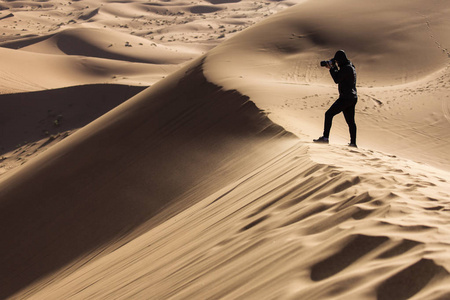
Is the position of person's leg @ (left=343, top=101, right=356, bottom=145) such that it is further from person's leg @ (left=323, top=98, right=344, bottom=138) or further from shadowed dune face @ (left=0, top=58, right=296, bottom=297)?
shadowed dune face @ (left=0, top=58, right=296, bottom=297)

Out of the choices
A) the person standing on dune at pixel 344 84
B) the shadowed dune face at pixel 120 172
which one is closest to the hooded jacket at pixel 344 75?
the person standing on dune at pixel 344 84

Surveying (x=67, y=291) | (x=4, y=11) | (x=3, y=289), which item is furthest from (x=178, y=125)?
(x=4, y=11)

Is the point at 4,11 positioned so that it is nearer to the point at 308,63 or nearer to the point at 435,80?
the point at 308,63

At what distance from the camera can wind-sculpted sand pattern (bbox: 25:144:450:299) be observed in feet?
8.13

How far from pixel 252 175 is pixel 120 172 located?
12.0 feet

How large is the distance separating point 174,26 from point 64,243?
45.0 meters

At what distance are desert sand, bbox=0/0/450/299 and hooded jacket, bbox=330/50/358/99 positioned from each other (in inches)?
29.2

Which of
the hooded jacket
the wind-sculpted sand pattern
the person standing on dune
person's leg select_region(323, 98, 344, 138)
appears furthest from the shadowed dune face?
the wind-sculpted sand pattern

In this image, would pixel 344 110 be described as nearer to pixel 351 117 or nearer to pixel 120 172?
pixel 351 117

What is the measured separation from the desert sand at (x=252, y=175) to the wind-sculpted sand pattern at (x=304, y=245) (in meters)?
0.01

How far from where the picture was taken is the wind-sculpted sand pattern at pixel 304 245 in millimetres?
2477

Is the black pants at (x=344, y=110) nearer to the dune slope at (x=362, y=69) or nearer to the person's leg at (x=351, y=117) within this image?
the person's leg at (x=351, y=117)

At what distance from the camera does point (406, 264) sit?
8.02 ft

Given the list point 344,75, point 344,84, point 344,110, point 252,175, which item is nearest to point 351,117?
point 344,110
